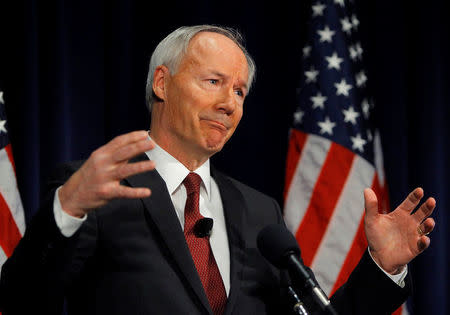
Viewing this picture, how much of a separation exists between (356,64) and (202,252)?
1.44 m

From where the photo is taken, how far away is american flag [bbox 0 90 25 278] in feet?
6.89

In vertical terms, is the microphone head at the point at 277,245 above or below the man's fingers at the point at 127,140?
below

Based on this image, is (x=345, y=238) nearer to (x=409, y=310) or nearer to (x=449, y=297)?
(x=409, y=310)

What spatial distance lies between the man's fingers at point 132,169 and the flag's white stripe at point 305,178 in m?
1.48

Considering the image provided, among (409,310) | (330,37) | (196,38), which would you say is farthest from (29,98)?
(409,310)

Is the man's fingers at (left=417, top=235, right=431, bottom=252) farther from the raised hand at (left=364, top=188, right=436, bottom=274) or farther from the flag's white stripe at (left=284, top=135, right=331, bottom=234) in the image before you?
the flag's white stripe at (left=284, top=135, right=331, bottom=234)

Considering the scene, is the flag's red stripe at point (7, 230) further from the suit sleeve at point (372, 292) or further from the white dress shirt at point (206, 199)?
the suit sleeve at point (372, 292)

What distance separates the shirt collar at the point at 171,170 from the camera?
5.36 ft

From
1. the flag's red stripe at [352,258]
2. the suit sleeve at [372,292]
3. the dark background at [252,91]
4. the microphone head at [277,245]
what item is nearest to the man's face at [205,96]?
the microphone head at [277,245]

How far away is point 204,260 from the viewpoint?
1524 mm

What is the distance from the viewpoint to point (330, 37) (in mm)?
2621

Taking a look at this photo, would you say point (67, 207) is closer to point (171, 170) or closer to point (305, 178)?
point (171, 170)

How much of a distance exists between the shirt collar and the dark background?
2.79 ft

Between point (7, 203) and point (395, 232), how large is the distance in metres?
1.31
